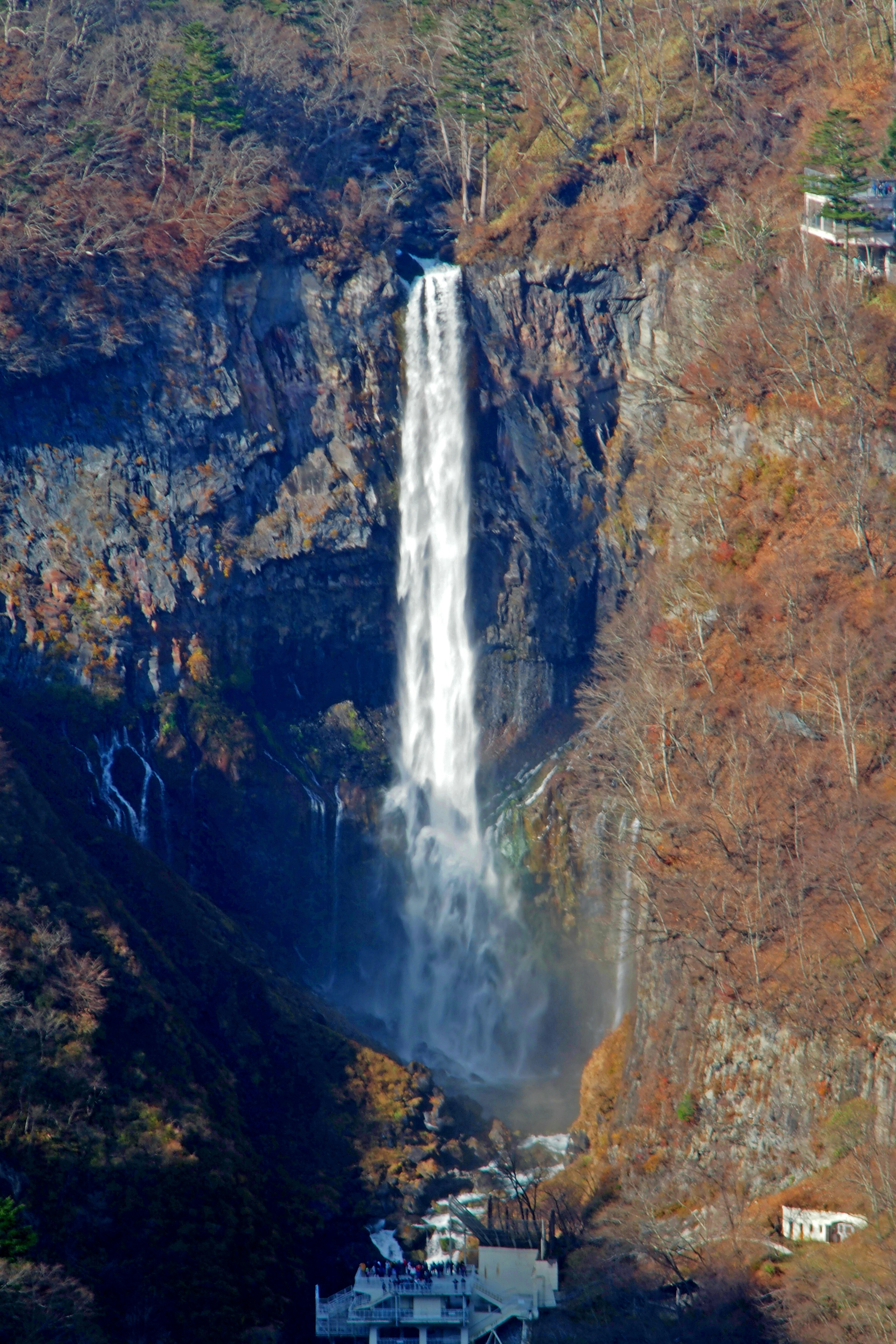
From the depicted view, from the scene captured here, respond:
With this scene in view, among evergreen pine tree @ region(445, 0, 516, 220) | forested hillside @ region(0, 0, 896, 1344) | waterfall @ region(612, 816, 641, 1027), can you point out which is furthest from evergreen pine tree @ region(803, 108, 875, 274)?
waterfall @ region(612, 816, 641, 1027)

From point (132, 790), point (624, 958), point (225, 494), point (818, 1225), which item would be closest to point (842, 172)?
point (225, 494)

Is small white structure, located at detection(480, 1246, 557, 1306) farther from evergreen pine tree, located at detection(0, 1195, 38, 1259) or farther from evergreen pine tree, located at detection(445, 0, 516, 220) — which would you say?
evergreen pine tree, located at detection(445, 0, 516, 220)

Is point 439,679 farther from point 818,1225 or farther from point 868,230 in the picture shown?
point 818,1225

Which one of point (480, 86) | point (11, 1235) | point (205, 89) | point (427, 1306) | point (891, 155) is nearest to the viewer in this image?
point (11, 1235)

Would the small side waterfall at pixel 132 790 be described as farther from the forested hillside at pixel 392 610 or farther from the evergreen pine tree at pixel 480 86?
the evergreen pine tree at pixel 480 86

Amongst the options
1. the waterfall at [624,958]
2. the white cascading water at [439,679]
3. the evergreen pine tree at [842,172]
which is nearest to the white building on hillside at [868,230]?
the evergreen pine tree at [842,172]

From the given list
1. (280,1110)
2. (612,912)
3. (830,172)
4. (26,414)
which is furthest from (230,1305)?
(830,172)
